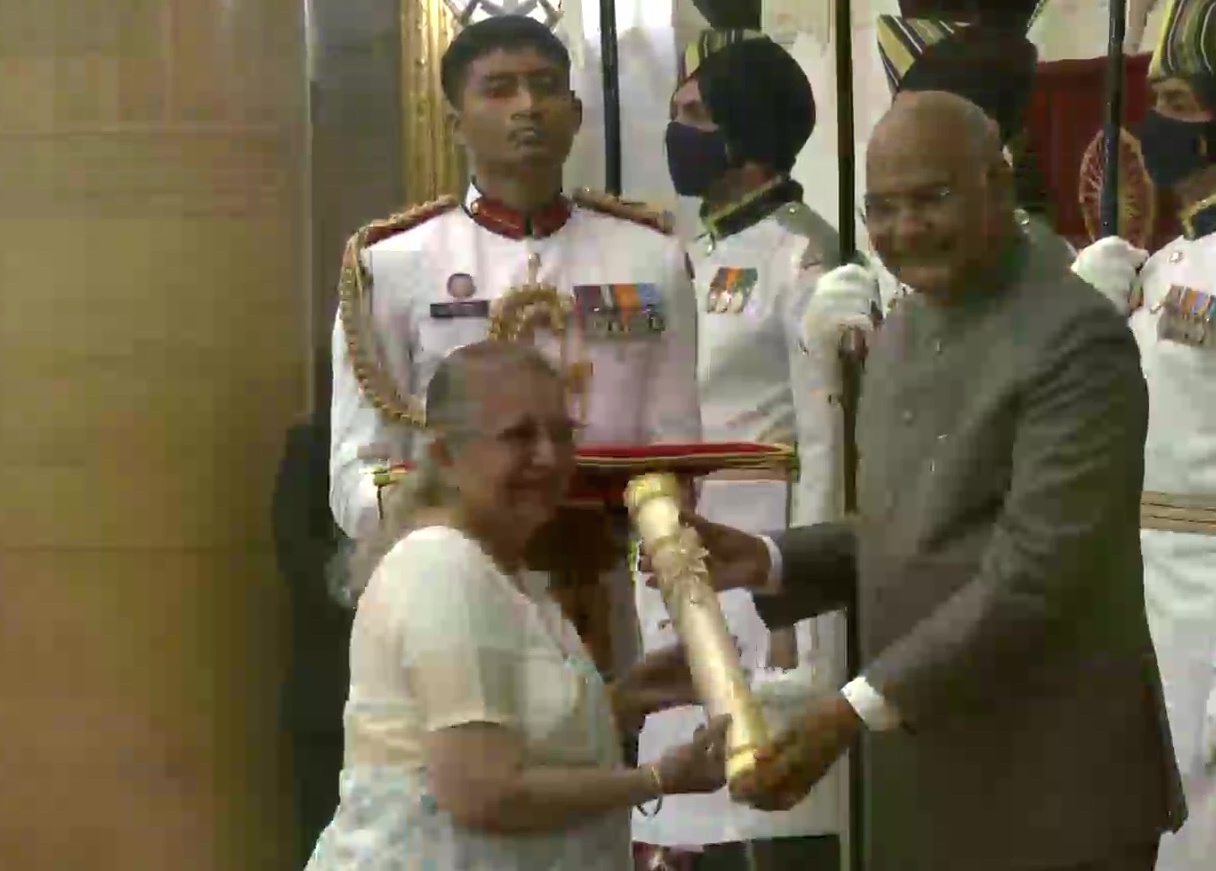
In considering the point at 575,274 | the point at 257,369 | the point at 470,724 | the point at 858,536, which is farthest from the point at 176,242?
the point at 470,724

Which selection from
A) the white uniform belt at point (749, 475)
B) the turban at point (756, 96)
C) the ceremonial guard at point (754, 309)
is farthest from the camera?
the turban at point (756, 96)

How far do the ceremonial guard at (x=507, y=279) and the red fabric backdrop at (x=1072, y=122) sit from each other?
0.39m

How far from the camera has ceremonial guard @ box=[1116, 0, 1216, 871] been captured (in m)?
1.85

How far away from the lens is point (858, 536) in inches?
54.1

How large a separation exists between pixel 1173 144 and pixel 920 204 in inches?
32.2

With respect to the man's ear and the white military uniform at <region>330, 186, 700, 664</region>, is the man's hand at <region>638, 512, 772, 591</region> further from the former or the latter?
the man's ear

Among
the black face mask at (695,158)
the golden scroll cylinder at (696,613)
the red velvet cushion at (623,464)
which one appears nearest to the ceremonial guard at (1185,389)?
the black face mask at (695,158)

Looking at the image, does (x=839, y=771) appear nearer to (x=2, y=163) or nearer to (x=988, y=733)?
(x=988, y=733)

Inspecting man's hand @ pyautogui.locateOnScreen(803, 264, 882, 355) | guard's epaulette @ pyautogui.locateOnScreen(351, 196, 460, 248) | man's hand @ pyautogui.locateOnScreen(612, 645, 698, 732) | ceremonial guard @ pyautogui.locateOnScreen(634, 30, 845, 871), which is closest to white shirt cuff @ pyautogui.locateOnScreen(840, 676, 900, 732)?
man's hand @ pyautogui.locateOnScreen(612, 645, 698, 732)

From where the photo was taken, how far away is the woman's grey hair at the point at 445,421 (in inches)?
43.9

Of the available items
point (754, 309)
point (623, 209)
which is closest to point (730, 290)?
point (754, 309)

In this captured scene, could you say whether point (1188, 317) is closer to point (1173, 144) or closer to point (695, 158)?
point (1173, 144)

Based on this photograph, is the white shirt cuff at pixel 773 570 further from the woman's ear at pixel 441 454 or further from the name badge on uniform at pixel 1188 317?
the name badge on uniform at pixel 1188 317

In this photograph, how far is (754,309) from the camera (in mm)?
2119
